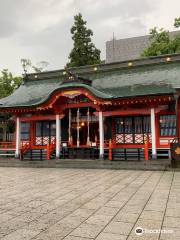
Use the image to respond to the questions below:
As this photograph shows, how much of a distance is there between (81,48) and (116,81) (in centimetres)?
1930

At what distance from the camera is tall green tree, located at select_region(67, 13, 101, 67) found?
3856 centimetres

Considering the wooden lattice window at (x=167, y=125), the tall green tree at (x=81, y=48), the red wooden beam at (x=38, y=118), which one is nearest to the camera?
the wooden lattice window at (x=167, y=125)

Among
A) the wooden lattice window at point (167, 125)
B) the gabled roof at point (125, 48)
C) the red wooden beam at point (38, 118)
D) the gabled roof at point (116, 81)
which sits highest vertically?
the gabled roof at point (125, 48)

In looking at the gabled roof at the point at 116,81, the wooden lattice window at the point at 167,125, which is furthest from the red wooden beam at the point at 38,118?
the wooden lattice window at the point at 167,125

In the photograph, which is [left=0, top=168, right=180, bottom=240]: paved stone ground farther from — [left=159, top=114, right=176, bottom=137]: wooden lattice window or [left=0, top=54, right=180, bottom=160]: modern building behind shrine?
[left=159, top=114, right=176, bottom=137]: wooden lattice window

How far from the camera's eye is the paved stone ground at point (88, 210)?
15.6 ft

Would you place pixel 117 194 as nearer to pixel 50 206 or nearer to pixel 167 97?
pixel 50 206

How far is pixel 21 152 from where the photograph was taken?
19.5 m

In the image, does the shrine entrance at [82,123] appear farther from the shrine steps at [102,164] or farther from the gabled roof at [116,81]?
the shrine steps at [102,164]

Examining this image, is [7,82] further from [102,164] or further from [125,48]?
[125,48]

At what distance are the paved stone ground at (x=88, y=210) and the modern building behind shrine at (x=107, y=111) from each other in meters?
8.11

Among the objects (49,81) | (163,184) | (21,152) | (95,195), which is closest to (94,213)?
(95,195)

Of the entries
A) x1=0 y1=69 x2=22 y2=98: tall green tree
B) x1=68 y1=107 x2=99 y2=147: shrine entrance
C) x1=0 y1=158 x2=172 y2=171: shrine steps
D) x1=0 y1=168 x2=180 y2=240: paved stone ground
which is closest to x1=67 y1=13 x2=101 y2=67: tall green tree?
x1=0 y1=69 x2=22 y2=98: tall green tree

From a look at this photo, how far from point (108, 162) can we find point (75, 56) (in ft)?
85.5
